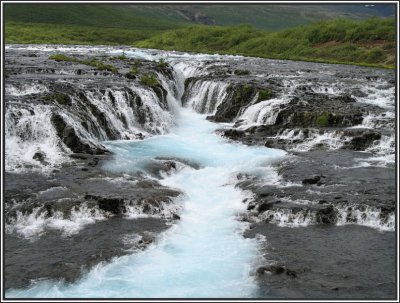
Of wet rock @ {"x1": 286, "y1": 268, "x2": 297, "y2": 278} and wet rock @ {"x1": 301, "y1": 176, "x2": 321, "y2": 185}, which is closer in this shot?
wet rock @ {"x1": 286, "y1": 268, "x2": 297, "y2": 278}

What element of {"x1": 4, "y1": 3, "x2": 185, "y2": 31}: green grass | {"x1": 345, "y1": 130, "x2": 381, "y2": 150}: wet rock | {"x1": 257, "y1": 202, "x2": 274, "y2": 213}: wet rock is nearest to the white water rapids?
{"x1": 257, "y1": 202, "x2": 274, "y2": 213}: wet rock

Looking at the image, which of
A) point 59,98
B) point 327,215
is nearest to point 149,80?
point 59,98

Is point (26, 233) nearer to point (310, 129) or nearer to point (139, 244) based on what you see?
point (139, 244)

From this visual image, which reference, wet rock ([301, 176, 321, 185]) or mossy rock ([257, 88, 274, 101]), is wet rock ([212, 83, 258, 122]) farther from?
wet rock ([301, 176, 321, 185])

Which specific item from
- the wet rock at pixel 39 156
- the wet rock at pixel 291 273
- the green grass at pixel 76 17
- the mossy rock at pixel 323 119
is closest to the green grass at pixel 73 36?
the green grass at pixel 76 17

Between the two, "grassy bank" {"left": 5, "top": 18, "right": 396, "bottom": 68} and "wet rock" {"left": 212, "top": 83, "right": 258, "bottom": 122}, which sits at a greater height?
"grassy bank" {"left": 5, "top": 18, "right": 396, "bottom": 68}

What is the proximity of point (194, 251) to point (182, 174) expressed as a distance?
24.0 ft

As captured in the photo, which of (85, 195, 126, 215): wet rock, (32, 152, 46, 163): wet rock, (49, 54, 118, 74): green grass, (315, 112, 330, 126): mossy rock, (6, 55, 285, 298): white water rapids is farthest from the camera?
(49, 54, 118, 74): green grass

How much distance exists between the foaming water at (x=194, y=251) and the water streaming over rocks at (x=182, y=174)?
0.05 meters

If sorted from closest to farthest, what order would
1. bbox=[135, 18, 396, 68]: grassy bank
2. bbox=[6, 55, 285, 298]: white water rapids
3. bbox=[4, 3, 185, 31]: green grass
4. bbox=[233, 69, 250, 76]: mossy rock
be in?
bbox=[6, 55, 285, 298]: white water rapids
bbox=[233, 69, 250, 76]: mossy rock
bbox=[135, 18, 396, 68]: grassy bank
bbox=[4, 3, 185, 31]: green grass

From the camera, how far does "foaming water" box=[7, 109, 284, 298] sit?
520 inches

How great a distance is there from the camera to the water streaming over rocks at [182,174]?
558 inches

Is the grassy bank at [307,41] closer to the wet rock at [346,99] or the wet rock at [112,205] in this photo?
the wet rock at [346,99]

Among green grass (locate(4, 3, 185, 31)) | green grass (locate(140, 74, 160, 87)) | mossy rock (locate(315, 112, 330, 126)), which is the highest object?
green grass (locate(4, 3, 185, 31))
